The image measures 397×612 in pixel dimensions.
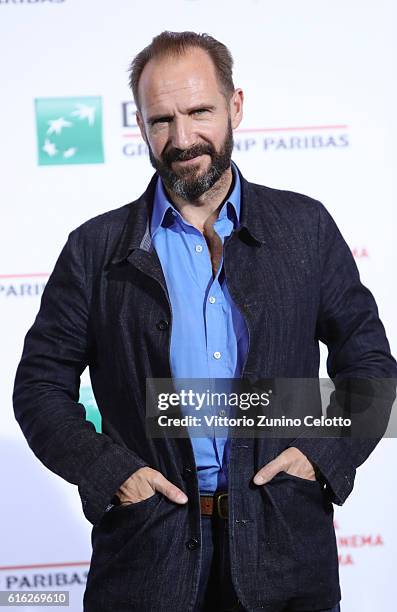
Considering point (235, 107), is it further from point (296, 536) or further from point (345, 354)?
point (296, 536)

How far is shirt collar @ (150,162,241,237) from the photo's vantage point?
6.52 ft

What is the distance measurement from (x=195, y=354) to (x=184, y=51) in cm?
61

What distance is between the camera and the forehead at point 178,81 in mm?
1950

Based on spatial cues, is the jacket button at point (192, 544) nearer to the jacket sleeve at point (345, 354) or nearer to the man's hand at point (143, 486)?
the man's hand at point (143, 486)

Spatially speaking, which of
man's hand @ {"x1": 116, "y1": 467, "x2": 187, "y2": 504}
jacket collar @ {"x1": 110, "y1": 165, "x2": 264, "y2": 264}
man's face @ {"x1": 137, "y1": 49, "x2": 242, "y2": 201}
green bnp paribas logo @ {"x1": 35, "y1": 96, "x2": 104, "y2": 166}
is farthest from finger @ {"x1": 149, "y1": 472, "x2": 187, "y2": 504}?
green bnp paribas logo @ {"x1": 35, "y1": 96, "x2": 104, "y2": 166}

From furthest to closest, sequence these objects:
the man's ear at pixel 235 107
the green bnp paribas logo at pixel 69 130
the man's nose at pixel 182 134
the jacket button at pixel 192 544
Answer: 1. the green bnp paribas logo at pixel 69 130
2. the man's ear at pixel 235 107
3. the man's nose at pixel 182 134
4. the jacket button at pixel 192 544

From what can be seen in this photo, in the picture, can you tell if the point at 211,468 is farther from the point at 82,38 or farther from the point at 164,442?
the point at 82,38

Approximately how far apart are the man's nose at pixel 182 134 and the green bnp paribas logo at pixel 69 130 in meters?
1.17

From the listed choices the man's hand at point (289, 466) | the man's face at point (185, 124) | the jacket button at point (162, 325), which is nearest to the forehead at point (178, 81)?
the man's face at point (185, 124)

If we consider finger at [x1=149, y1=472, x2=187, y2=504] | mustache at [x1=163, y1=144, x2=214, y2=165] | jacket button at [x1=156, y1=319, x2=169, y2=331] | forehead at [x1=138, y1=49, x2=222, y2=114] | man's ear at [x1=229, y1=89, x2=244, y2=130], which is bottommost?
finger at [x1=149, y1=472, x2=187, y2=504]

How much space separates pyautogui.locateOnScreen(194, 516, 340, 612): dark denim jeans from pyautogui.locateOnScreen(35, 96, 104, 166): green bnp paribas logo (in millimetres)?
1543

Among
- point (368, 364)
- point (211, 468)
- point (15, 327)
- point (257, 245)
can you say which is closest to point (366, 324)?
point (368, 364)

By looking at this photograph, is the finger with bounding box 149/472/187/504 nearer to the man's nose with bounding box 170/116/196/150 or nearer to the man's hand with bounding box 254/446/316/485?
the man's hand with bounding box 254/446/316/485

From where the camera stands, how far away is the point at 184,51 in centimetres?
201
